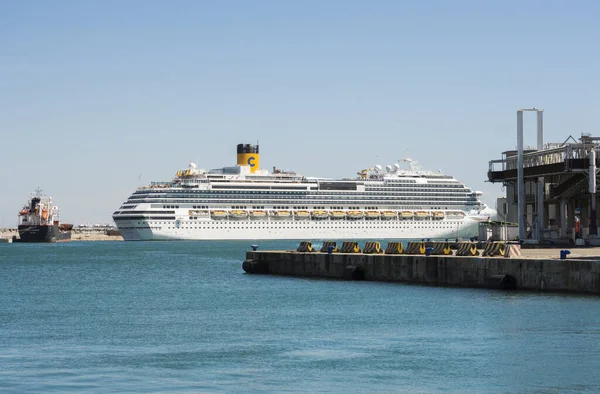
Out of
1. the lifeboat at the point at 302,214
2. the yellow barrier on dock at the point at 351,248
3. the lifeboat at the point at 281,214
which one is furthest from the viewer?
the lifeboat at the point at 302,214

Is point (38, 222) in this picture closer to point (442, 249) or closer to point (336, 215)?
point (336, 215)

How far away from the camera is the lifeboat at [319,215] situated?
136125mm

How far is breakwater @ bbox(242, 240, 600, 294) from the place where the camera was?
36716 millimetres

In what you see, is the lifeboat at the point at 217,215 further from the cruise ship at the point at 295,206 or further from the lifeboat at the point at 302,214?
the lifeboat at the point at 302,214

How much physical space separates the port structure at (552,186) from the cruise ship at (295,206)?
71939mm

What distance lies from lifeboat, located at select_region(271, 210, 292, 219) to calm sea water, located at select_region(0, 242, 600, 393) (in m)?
86.0

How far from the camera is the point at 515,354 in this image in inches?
1025

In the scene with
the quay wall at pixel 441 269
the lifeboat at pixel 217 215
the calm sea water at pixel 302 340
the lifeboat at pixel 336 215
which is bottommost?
the calm sea water at pixel 302 340

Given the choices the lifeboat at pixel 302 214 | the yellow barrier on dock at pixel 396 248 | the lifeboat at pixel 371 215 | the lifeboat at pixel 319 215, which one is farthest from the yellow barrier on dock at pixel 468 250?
the lifeboat at pixel 371 215

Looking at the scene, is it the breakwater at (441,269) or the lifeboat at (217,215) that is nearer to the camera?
the breakwater at (441,269)

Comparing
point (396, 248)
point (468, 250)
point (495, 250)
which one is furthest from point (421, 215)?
point (495, 250)

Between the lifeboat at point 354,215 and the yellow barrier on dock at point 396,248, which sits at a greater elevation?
the lifeboat at point 354,215

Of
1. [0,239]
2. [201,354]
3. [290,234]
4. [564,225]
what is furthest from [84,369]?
[0,239]

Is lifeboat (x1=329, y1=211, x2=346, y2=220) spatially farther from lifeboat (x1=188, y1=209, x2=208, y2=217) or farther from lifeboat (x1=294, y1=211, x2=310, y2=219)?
lifeboat (x1=188, y1=209, x2=208, y2=217)
